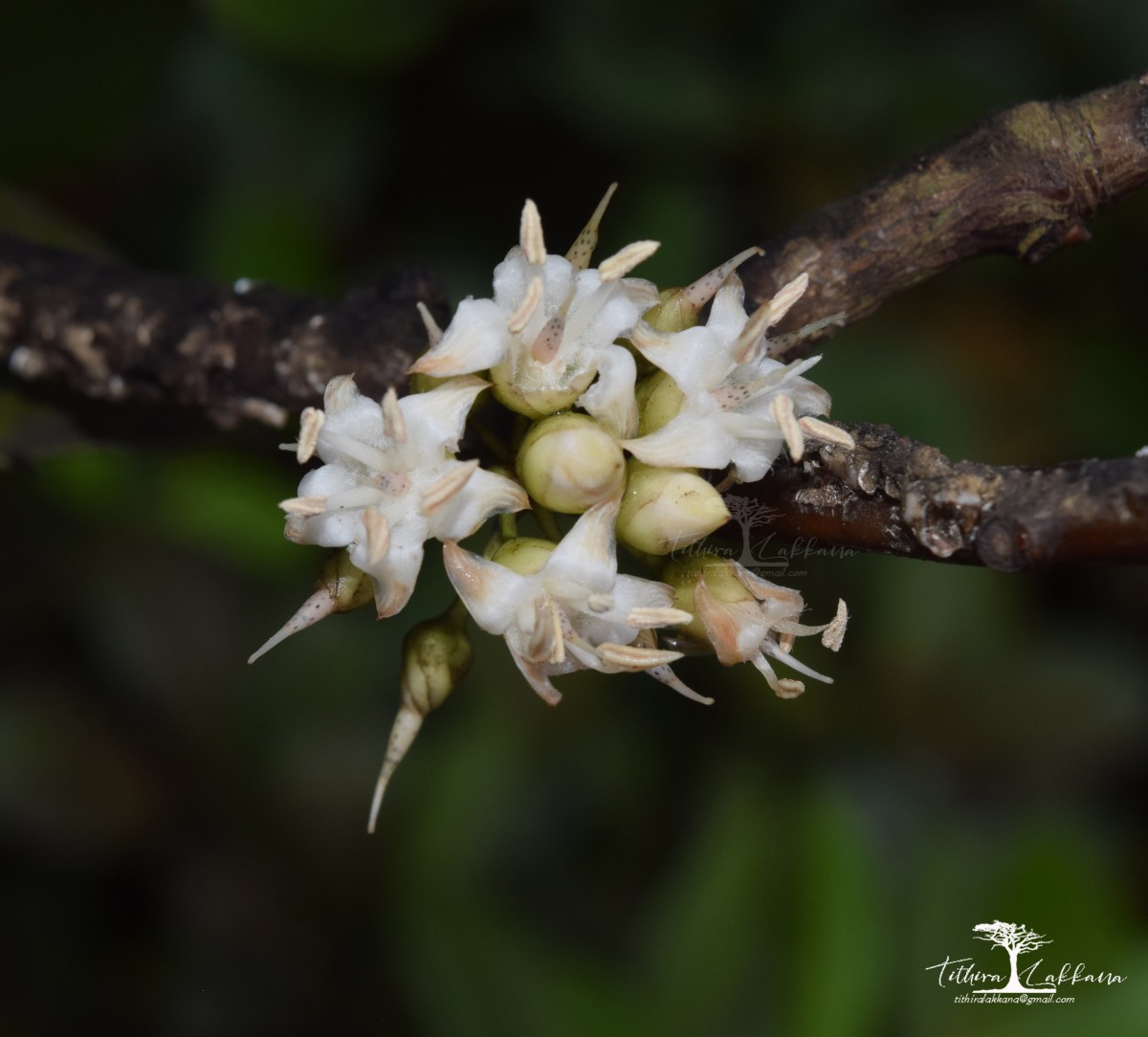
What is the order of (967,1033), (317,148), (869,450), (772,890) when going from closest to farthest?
(869,450) → (967,1033) → (772,890) → (317,148)

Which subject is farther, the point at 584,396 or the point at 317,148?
the point at 317,148

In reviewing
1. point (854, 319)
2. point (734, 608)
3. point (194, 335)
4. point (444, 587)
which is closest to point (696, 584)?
point (734, 608)

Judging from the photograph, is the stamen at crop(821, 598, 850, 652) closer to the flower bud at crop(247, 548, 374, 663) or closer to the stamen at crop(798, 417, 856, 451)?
the stamen at crop(798, 417, 856, 451)

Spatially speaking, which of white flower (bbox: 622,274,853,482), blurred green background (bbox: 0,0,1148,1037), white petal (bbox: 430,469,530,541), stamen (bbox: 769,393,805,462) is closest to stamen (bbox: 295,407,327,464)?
white petal (bbox: 430,469,530,541)

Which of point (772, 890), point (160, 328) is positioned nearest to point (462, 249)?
point (160, 328)

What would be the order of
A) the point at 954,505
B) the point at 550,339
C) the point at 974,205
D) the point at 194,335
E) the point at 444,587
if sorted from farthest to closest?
the point at 444,587
the point at 194,335
the point at 974,205
the point at 550,339
the point at 954,505

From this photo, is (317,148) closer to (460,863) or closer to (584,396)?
(460,863)

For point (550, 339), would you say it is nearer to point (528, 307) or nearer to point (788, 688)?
point (528, 307)
